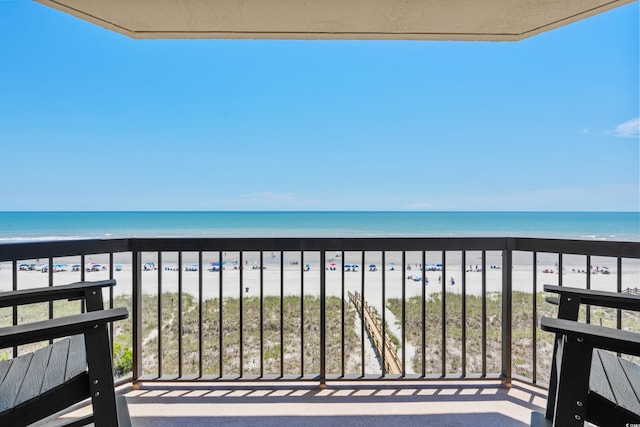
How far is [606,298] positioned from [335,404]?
1.34 meters

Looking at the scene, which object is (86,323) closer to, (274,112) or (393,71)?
(393,71)

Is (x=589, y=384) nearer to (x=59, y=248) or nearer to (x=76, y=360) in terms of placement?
(x=76, y=360)

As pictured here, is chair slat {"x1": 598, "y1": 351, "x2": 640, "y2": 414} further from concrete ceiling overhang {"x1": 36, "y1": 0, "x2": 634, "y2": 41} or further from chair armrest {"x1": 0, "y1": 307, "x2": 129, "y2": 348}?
concrete ceiling overhang {"x1": 36, "y1": 0, "x2": 634, "y2": 41}

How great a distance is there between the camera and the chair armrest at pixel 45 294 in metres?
1.19

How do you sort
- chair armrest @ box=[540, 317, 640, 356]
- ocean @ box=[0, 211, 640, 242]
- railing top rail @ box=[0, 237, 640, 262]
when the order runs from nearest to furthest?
1. chair armrest @ box=[540, 317, 640, 356]
2. railing top rail @ box=[0, 237, 640, 262]
3. ocean @ box=[0, 211, 640, 242]

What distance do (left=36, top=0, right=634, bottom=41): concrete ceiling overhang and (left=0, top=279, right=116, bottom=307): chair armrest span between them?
4.30 ft

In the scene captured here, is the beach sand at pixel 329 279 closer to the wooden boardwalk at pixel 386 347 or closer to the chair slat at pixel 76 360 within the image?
the wooden boardwalk at pixel 386 347

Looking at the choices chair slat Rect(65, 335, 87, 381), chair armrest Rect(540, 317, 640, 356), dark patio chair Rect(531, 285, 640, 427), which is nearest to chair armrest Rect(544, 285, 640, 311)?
dark patio chair Rect(531, 285, 640, 427)

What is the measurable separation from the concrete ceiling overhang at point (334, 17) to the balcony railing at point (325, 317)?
117 centimetres

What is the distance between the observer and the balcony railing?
74.5 inches

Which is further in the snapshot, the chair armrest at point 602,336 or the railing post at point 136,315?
the railing post at point 136,315

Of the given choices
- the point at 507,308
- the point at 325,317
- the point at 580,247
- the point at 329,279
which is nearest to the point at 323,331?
the point at 325,317

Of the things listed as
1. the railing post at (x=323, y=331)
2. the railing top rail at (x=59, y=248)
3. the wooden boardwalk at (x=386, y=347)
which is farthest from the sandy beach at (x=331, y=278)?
the railing top rail at (x=59, y=248)

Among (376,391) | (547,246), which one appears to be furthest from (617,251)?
(376,391)
